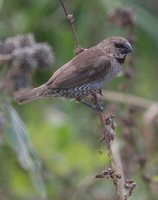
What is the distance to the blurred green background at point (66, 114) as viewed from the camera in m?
6.90

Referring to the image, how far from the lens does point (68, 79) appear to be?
17.3 feet

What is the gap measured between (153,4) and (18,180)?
6.65 ft

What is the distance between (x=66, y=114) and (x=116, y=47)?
2123 mm

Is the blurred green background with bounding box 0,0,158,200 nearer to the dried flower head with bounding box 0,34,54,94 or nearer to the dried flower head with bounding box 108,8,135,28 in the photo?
the dried flower head with bounding box 108,8,135,28

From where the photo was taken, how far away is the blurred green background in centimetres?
690

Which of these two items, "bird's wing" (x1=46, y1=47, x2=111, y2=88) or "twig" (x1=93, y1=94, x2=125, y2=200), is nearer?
"twig" (x1=93, y1=94, x2=125, y2=200)

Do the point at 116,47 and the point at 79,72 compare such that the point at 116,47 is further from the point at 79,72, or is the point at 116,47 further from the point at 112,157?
the point at 112,157

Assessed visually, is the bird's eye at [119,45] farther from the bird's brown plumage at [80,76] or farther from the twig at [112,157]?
the twig at [112,157]

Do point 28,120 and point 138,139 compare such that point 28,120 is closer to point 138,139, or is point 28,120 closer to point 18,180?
point 18,180

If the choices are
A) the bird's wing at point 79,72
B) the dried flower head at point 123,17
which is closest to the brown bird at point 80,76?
the bird's wing at point 79,72

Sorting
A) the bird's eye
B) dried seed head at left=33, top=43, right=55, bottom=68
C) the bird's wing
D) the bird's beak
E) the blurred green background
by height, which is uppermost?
the blurred green background

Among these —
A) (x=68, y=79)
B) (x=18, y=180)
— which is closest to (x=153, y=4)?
(x=18, y=180)

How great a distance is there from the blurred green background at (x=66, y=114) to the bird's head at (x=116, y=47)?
0.90m

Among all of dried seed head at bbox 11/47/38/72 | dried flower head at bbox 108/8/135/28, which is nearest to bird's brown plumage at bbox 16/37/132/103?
dried seed head at bbox 11/47/38/72
